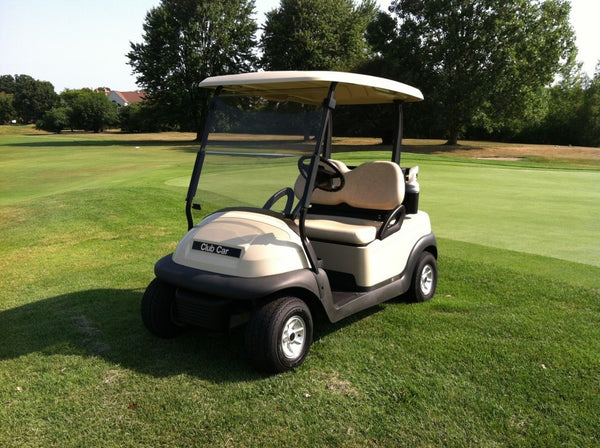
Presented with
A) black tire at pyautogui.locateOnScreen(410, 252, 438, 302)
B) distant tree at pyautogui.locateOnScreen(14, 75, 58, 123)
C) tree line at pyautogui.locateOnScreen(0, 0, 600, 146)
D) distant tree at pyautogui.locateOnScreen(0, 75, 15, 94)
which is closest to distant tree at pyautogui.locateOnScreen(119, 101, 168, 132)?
tree line at pyautogui.locateOnScreen(0, 0, 600, 146)

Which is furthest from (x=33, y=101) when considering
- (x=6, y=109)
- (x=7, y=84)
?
(x=7, y=84)

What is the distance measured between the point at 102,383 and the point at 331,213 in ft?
6.77

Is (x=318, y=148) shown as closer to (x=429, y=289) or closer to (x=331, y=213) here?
(x=331, y=213)

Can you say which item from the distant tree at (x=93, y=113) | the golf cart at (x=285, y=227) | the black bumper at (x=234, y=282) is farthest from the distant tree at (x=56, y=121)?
the black bumper at (x=234, y=282)

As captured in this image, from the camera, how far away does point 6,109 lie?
243 ft

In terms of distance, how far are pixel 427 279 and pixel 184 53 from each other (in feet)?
116

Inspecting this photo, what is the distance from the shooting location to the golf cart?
2826mm

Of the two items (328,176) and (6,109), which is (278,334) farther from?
(6,109)

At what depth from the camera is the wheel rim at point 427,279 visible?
4093mm

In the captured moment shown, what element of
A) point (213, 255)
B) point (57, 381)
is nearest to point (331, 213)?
point (213, 255)

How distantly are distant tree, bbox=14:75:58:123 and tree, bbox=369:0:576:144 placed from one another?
6774cm

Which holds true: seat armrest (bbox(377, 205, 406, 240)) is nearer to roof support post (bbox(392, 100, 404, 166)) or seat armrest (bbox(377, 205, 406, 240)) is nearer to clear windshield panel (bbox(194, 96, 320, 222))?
roof support post (bbox(392, 100, 404, 166))

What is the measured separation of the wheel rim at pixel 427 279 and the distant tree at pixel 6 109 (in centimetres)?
8400

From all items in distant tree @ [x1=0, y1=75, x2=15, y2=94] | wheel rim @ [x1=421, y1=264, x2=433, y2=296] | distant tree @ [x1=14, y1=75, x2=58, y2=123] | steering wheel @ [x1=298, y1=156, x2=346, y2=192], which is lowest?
wheel rim @ [x1=421, y1=264, x2=433, y2=296]
